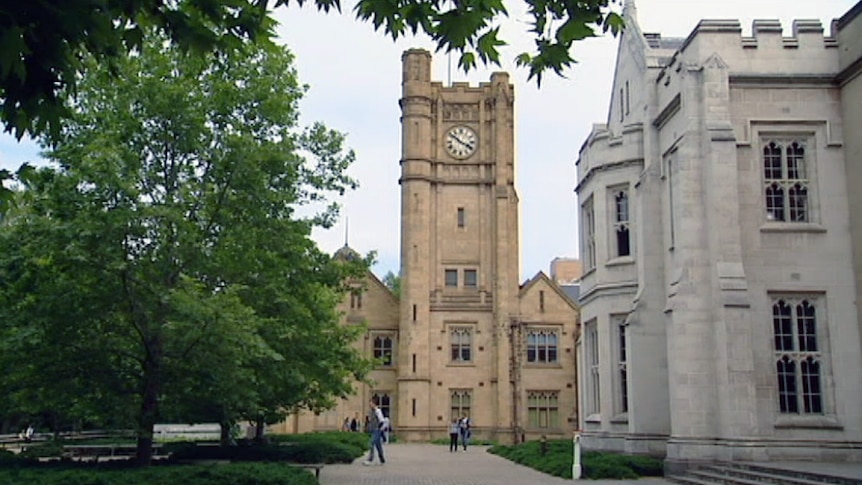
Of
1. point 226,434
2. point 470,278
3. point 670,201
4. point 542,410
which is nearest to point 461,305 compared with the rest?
point 470,278

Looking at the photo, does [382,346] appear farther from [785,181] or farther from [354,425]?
[785,181]

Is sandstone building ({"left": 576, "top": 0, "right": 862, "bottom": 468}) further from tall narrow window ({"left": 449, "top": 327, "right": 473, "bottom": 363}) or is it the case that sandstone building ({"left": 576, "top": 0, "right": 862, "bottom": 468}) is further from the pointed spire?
tall narrow window ({"left": 449, "top": 327, "right": 473, "bottom": 363})

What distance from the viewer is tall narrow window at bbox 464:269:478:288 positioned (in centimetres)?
5334

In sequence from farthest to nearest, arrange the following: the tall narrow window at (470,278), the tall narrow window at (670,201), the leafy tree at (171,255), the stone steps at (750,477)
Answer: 1. the tall narrow window at (470,278)
2. the tall narrow window at (670,201)
3. the leafy tree at (171,255)
4. the stone steps at (750,477)

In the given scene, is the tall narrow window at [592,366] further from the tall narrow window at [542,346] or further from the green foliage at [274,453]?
the tall narrow window at [542,346]

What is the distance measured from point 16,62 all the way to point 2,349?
13594 millimetres

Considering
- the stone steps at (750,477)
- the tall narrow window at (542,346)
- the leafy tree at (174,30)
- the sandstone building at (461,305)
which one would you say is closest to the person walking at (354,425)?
the sandstone building at (461,305)

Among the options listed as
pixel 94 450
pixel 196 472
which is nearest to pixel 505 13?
pixel 196 472

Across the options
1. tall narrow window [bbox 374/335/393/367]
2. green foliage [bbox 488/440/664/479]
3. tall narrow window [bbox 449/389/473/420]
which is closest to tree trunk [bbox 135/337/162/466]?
green foliage [bbox 488/440/664/479]

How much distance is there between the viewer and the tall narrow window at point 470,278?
2100 inches

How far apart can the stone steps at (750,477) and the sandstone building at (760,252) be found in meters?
0.47

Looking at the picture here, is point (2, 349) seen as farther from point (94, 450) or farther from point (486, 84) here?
point (486, 84)

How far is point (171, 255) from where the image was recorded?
17.7 meters

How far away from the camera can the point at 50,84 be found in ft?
18.2
